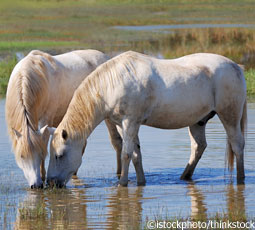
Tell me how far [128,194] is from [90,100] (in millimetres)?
1161

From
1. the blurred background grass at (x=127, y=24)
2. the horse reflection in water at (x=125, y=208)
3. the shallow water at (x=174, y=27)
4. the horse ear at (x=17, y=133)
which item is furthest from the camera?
the shallow water at (x=174, y=27)

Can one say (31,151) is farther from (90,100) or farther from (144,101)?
(144,101)

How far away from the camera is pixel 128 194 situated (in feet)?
25.4

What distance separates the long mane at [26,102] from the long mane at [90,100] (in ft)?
1.21

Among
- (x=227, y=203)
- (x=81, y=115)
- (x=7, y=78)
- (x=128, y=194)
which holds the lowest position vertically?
(x=7, y=78)

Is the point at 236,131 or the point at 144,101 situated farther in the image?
the point at 236,131

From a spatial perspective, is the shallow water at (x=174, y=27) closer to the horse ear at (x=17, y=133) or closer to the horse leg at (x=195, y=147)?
the horse leg at (x=195, y=147)

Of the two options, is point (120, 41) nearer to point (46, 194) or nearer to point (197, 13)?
point (197, 13)

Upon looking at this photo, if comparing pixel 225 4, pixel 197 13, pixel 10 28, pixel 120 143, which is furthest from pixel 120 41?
pixel 120 143

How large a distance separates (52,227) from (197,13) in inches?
1647

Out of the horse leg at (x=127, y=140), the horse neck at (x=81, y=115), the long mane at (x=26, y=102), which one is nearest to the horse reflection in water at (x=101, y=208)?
the horse leg at (x=127, y=140)

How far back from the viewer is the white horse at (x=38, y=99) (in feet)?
25.3

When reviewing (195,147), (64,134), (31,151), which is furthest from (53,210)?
(195,147)

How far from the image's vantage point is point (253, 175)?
884cm
